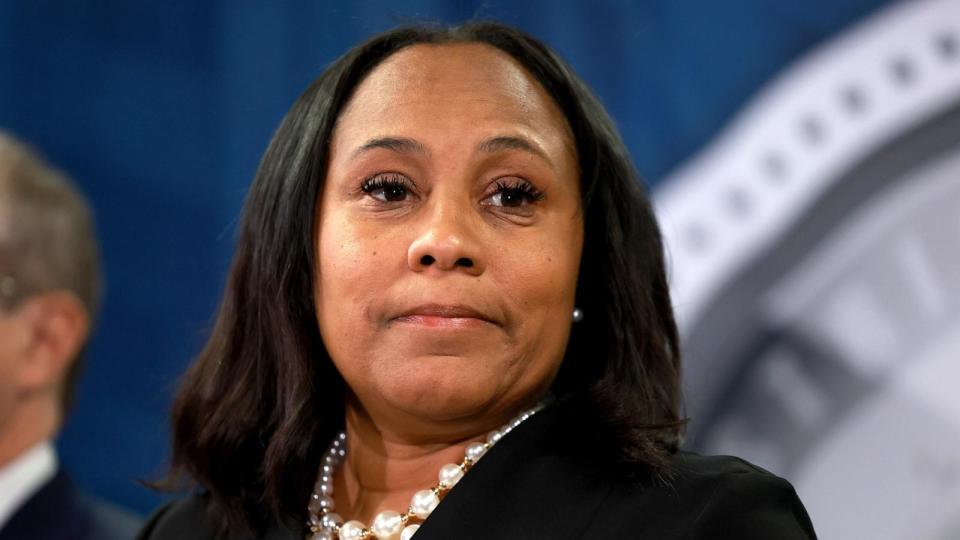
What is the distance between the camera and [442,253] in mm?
1283

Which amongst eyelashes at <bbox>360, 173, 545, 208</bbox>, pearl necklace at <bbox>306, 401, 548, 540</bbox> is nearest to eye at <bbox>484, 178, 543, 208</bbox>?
eyelashes at <bbox>360, 173, 545, 208</bbox>

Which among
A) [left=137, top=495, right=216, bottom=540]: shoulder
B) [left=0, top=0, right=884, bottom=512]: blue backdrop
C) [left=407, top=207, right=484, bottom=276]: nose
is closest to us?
[left=407, top=207, right=484, bottom=276]: nose

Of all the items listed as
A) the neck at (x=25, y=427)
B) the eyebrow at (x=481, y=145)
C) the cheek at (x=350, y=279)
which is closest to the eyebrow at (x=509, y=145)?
the eyebrow at (x=481, y=145)

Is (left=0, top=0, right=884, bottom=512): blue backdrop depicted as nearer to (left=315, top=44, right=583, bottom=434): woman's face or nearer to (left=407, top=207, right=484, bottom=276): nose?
(left=315, top=44, right=583, bottom=434): woman's face

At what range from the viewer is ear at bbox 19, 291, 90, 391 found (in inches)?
75.2

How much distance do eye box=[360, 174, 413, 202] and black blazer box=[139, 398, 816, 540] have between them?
0.92 ft

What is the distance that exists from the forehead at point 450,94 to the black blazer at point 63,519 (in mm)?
859

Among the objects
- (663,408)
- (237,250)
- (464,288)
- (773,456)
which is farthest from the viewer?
(773,456)

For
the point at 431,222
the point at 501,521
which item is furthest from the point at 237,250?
the point at 501,521

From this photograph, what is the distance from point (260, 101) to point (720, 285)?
818 millimetres

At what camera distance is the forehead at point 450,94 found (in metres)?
1.39

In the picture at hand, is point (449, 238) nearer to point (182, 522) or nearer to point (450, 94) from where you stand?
point (450, 94)

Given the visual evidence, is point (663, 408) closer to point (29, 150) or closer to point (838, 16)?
point (838, 16)

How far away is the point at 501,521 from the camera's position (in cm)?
129
